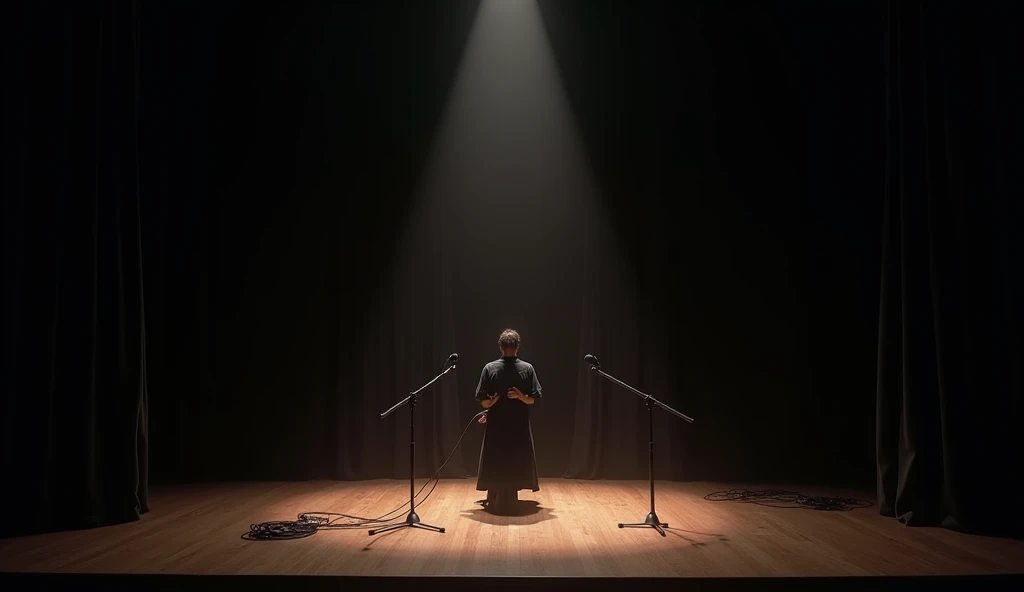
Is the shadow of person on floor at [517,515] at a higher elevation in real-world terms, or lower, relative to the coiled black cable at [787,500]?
higher

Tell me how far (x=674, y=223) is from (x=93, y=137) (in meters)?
4.74

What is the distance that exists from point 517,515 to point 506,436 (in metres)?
0.55

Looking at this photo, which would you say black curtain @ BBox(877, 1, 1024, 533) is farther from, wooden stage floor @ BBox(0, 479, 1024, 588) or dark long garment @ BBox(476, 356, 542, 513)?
dark long garment @ BBox(476, 356, 542, 513)

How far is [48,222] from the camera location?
16.9 ft

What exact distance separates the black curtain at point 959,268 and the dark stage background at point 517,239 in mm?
1732

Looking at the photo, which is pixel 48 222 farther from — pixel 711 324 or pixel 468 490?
pixel 711 324

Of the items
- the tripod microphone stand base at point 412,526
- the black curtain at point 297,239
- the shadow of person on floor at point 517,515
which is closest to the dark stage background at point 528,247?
the black curtain at point 297,239

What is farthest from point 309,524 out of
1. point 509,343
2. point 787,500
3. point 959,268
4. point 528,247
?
point 959,268

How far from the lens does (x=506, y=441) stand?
530 cm

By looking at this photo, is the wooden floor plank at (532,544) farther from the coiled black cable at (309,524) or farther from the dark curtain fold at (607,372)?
the dark curtain fold at (607,372)

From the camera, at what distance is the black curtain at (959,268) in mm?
4832

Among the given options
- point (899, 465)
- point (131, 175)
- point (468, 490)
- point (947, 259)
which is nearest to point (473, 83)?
point (131, 175)

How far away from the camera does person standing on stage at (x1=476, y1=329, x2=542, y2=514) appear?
5266 mm

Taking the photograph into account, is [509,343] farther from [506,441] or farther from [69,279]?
[69,279]
